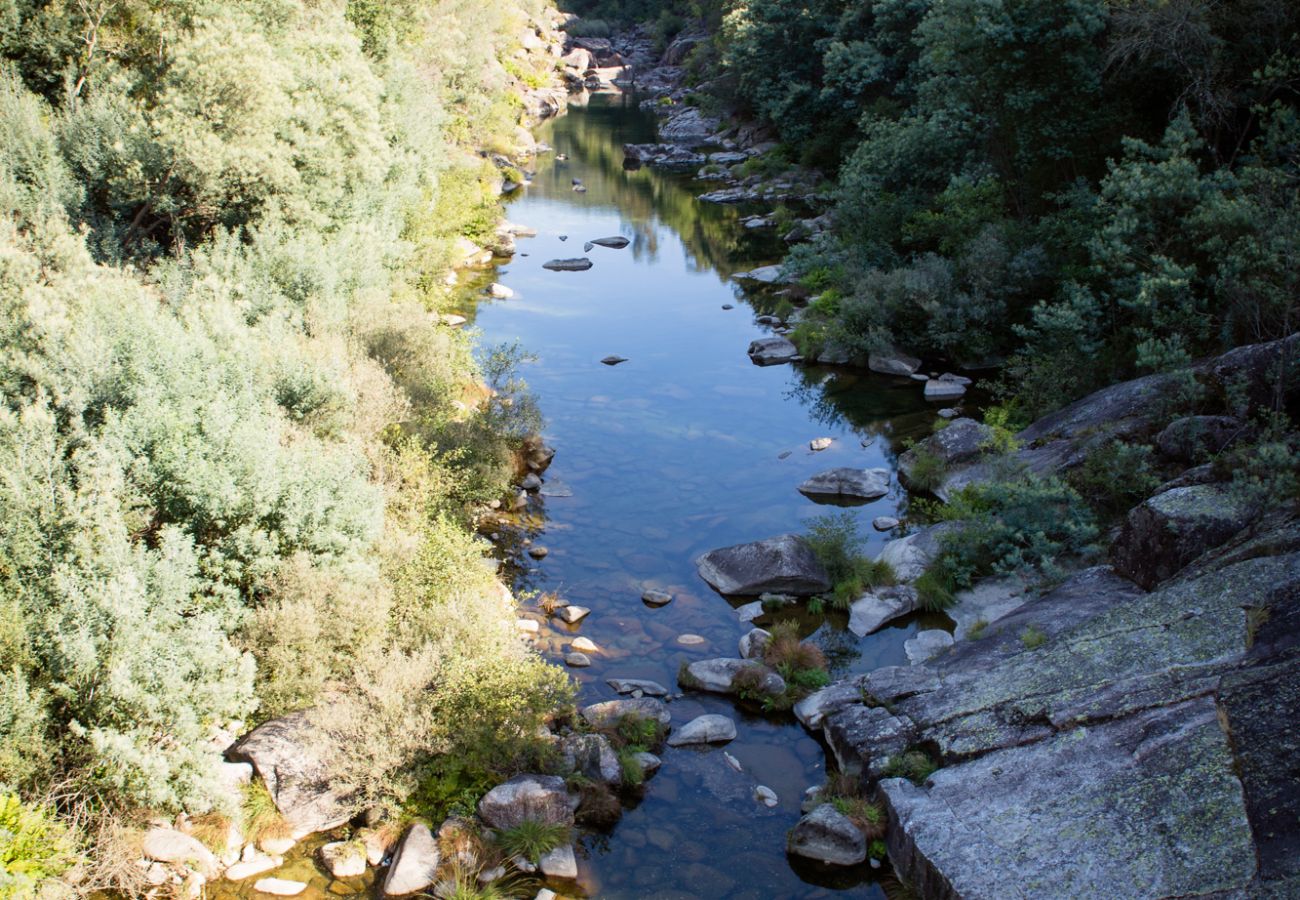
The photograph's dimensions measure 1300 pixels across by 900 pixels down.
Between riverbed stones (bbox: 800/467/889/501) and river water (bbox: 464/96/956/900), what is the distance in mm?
294

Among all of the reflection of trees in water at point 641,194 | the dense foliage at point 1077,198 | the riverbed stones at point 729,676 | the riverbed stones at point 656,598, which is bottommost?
the riverbed stones at point 656,598

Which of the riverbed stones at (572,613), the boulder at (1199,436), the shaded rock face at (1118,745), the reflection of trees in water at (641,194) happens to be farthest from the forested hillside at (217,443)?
the reflection of trees in water at (641,194)

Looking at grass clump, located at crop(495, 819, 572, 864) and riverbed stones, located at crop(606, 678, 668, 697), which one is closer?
grass clump, located at crop(495, 819, 572, 864)

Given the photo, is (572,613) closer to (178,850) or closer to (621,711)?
(621,711)

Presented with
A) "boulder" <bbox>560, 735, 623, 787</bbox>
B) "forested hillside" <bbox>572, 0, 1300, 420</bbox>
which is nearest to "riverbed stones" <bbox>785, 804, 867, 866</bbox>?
"boulder" <bbox>560, 735, 623, 787</bbox>

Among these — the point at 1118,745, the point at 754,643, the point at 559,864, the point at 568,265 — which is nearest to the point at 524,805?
the point at 559,864

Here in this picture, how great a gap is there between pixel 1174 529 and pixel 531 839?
760 centimetres

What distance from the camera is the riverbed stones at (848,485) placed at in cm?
1742

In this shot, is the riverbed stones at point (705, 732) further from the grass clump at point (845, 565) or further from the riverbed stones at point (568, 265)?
the riverbed stones at point (568, 265)

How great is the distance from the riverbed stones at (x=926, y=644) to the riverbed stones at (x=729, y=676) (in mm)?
1838

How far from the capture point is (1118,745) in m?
8.39

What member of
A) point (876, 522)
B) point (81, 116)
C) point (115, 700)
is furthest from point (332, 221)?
point (115, 700)

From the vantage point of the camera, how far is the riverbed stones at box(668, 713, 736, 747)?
11292mm

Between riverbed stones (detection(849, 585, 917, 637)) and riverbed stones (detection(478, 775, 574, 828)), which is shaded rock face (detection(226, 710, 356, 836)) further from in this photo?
riverbed stones (detection(849, 585, 917, 637))
